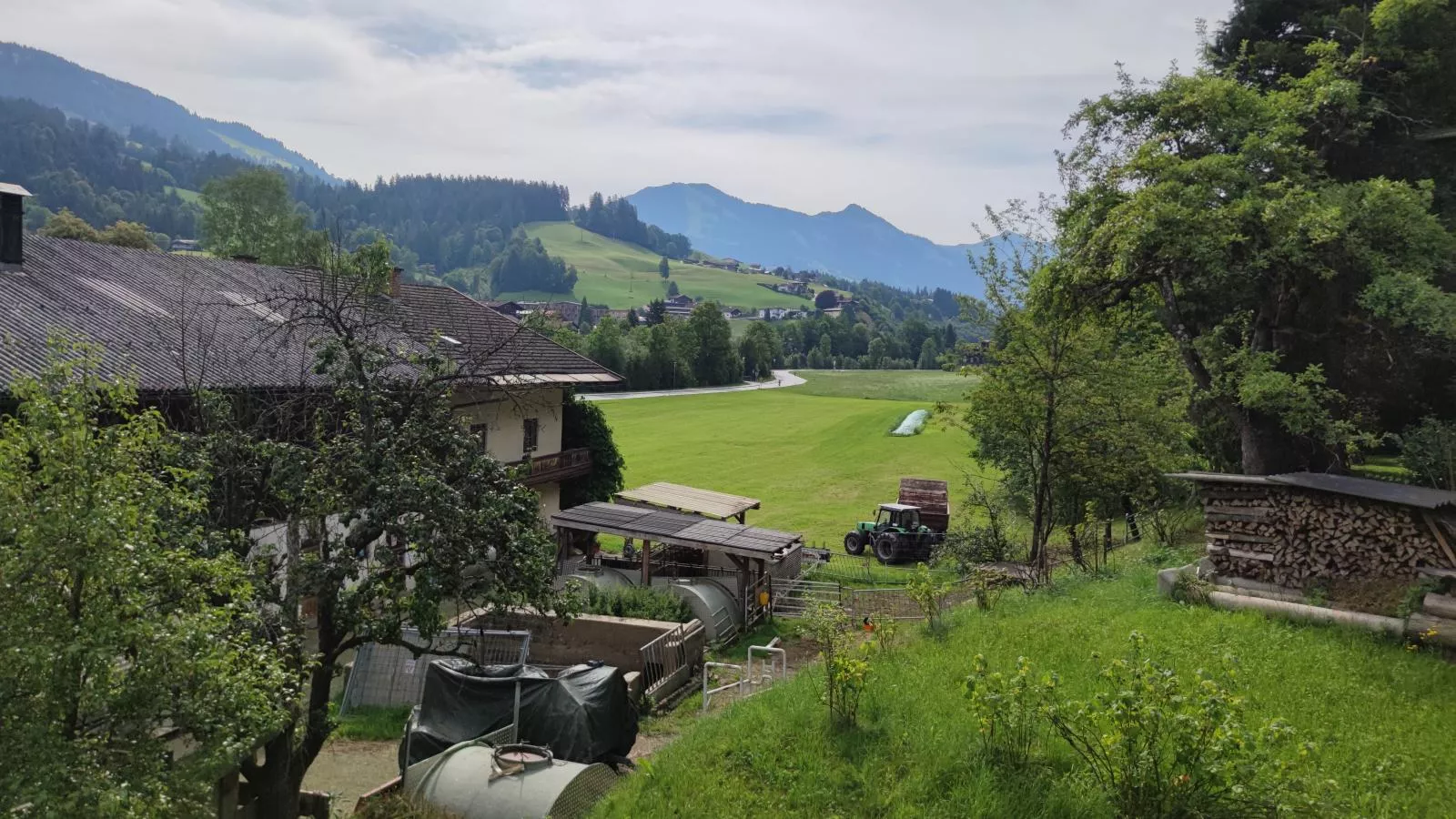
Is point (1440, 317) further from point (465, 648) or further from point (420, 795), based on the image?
point (465, 648)

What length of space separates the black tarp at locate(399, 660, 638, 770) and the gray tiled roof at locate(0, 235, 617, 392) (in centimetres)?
477

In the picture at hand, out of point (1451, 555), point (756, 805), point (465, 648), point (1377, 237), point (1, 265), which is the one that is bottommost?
point (465, 648)

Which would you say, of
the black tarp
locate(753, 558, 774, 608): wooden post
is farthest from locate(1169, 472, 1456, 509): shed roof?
locate(753, 558, 774, 608): wooden post

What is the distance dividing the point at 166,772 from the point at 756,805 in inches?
192

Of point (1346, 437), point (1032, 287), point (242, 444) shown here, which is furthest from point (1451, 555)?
point (242, 444)

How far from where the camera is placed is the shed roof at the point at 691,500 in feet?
88.7

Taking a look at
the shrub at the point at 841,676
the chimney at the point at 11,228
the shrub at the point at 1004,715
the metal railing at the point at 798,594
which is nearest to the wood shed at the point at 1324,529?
the shrub at the point at 1004,715

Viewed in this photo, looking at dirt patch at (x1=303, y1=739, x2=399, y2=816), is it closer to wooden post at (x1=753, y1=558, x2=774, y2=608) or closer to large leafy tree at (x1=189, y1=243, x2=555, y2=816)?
large leafy tree at (x1=189, y1=243, x2=555, y2=816)

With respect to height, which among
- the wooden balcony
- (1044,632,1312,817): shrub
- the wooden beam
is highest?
the wooden beam

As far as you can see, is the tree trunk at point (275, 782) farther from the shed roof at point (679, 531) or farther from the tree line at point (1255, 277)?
the tree line at point (1255, 277)

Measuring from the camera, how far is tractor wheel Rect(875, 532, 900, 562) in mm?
33500

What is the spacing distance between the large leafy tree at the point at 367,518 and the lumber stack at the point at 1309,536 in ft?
34.3

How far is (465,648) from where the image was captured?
18141 millimetres

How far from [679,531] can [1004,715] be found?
1587 cm
